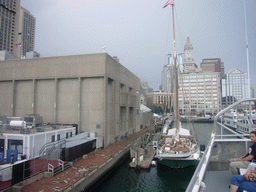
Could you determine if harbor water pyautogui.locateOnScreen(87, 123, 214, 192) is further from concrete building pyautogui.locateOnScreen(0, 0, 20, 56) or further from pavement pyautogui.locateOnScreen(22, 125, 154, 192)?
concrete building pyautogui.locateOnScreen(0, 0, 20, 56)

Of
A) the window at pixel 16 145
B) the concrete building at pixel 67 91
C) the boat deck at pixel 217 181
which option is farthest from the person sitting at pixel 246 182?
the concrete building at pixel 67 91

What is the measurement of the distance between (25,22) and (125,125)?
512 feet

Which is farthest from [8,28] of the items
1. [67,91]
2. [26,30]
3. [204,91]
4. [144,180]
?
[144,180]

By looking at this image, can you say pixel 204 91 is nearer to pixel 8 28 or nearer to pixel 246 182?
pixel 246 182

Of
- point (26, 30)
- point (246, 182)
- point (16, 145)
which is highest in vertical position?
point (26, 30)

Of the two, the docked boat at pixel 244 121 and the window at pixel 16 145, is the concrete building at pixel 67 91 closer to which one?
the window at pixel 16 145

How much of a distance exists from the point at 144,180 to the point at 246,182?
50.3ft

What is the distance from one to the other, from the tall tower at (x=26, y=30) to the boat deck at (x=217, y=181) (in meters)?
163

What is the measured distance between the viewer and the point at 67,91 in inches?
974

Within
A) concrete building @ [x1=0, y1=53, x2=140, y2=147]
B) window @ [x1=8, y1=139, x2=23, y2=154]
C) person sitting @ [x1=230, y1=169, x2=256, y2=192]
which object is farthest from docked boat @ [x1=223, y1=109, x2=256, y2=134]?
window @ [x1=8, y1=139, x2=23, y2=154]

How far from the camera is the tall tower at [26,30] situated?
14388 cm

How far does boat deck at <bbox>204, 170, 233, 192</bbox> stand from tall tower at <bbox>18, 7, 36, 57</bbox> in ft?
536

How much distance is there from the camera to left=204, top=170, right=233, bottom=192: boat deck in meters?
4.77

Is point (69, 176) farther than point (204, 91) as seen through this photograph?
No
